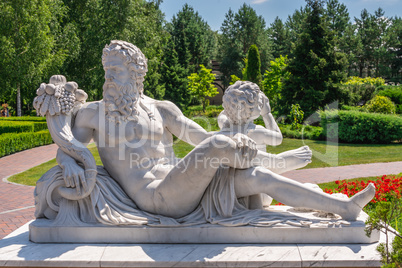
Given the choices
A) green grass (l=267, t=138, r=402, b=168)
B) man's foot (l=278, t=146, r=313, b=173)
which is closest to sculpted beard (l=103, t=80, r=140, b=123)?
man's foot (l=278, t=146, r=313, b=173)

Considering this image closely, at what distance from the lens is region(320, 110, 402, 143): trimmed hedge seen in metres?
15.7

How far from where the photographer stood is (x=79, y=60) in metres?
22.1

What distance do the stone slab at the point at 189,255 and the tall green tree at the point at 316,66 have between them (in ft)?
56.4

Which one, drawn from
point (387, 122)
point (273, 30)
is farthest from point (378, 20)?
point (387, 122)

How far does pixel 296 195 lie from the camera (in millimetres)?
3518

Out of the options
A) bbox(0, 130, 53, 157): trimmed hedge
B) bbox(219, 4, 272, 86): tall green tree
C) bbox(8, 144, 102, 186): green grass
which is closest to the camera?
bbox(8, 144, 102, 186): green grass

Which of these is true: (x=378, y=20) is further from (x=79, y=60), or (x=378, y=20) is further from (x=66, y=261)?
(x=66, y=261)

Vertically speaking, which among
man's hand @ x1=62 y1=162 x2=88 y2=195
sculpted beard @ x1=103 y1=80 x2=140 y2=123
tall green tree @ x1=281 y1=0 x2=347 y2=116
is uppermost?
tall green tree @ x1=281 y1=0 x2=347 y2=116

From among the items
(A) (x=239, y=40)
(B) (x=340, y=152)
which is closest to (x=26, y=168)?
(B) (x=340, y=152)

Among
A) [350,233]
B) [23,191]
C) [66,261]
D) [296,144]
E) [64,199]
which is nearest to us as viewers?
[66,261]

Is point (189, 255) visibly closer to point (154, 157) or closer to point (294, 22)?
point (154, 157)

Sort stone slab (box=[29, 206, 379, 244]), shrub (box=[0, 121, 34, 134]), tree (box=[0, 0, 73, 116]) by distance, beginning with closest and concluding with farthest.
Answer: stone slab (box=[29, 206, 379, 244]) < shrub (box=[0, 121, 34, 134]) < tree (box=[0, 0, 73, 116])

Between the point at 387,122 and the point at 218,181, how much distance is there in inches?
555

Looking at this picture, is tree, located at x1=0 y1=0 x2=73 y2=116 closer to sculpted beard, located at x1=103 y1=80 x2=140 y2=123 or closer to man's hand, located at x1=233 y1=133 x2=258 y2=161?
sculpted beard, located at x1=103 y1=80 x2=140 y2=123
